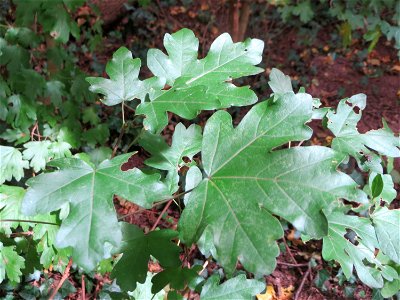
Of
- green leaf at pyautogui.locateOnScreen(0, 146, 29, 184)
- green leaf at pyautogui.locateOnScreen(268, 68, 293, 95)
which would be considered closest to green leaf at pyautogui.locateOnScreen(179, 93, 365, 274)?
green leaf at pyautogui.locateOnScreen(268, 68, 293, 95)

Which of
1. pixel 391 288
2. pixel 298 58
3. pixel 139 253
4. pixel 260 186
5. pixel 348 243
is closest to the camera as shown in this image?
pixel 260 186

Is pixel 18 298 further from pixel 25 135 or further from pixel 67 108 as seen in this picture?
pixel 67 108

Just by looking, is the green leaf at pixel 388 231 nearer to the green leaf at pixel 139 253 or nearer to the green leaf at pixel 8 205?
the green leaf at pixel 139 253

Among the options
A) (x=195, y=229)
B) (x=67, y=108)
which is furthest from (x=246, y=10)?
(x=195, y=229)

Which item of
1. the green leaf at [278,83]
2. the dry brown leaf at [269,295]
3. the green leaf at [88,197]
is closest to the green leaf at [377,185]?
the green leaf at [278,83]

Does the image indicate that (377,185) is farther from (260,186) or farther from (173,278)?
(173,278)

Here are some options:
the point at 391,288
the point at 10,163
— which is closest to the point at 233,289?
the point at 391,288

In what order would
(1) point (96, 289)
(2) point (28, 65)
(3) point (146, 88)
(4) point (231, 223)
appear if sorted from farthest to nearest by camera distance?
(1) point (96, 289) < (2) point (28, 65) < (3) point (146, 88) < (4) point (231, 223)
